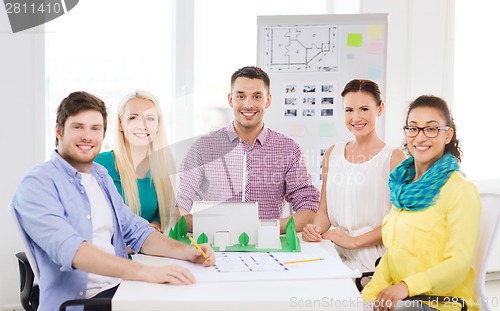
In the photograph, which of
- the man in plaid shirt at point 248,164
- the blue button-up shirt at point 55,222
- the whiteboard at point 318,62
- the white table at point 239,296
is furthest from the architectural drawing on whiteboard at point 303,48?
the white table at point 239,296

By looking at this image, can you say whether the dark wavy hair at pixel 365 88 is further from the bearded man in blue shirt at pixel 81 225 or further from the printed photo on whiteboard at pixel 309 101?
the bearded man in blue shirt at pixel 81 225

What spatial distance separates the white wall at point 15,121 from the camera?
337 cm

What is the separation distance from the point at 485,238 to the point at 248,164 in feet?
3.98

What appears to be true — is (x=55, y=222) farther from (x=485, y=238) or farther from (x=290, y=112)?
Answer: (x=290, y=112)

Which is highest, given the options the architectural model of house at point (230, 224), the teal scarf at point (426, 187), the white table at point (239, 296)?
the teal scarf at point (426, 187)

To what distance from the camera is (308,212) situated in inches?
108

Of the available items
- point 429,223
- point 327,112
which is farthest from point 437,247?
point 327,112

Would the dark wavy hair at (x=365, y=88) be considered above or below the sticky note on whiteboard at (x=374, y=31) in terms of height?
below

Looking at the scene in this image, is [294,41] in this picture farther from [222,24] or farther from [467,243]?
[467,243]

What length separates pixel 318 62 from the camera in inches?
143

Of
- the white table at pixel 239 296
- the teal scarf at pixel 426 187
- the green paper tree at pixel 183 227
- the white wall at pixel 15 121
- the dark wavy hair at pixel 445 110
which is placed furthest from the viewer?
the white wall at pixel 15 121

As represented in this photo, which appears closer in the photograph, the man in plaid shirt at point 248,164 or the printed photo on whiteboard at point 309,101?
the man in plaid shirt at point 248,164

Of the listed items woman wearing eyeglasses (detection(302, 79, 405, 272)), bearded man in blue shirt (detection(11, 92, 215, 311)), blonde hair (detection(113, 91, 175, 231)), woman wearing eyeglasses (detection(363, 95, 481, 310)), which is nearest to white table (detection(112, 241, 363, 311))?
bearded man in blue shirt (detection(11, 92, 215, 311))

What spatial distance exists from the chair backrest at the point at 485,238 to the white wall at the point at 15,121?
2.48 metres
